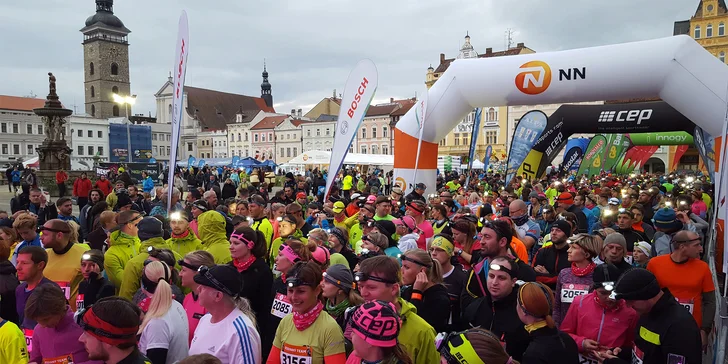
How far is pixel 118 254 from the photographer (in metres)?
4.67

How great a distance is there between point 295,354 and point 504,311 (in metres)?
1.54

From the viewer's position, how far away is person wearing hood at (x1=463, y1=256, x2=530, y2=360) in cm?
333

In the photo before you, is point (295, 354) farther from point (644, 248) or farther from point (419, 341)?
point (644, 248)

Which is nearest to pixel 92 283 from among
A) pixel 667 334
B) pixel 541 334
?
pixel 541 334

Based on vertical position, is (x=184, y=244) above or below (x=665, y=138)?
below

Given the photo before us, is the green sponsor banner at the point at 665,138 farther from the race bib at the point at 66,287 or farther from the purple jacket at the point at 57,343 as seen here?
the purple jacket at the point at 57,343

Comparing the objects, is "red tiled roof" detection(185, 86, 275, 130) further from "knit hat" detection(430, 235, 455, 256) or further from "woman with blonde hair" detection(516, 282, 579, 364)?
"woman with blonde hair" detection(516, 282, 579, 364)

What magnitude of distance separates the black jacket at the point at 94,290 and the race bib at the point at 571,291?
3.97 metres

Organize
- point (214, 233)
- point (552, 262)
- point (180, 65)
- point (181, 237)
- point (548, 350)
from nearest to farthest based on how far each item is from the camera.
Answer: point (548, 350) < point (552, 262) < point (214, 233) < point (181, 237) < point (180, 65)

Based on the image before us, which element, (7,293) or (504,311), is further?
(7,293)

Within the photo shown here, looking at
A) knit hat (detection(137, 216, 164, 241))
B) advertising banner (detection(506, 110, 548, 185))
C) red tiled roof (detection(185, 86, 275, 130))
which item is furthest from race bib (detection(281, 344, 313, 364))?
red tiled roof (detection(185, 86, 275, 130))

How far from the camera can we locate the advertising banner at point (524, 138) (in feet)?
50.5

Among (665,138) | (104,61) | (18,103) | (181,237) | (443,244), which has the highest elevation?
(104,61)

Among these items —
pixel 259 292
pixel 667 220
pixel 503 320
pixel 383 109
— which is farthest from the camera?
pixel 383 109
